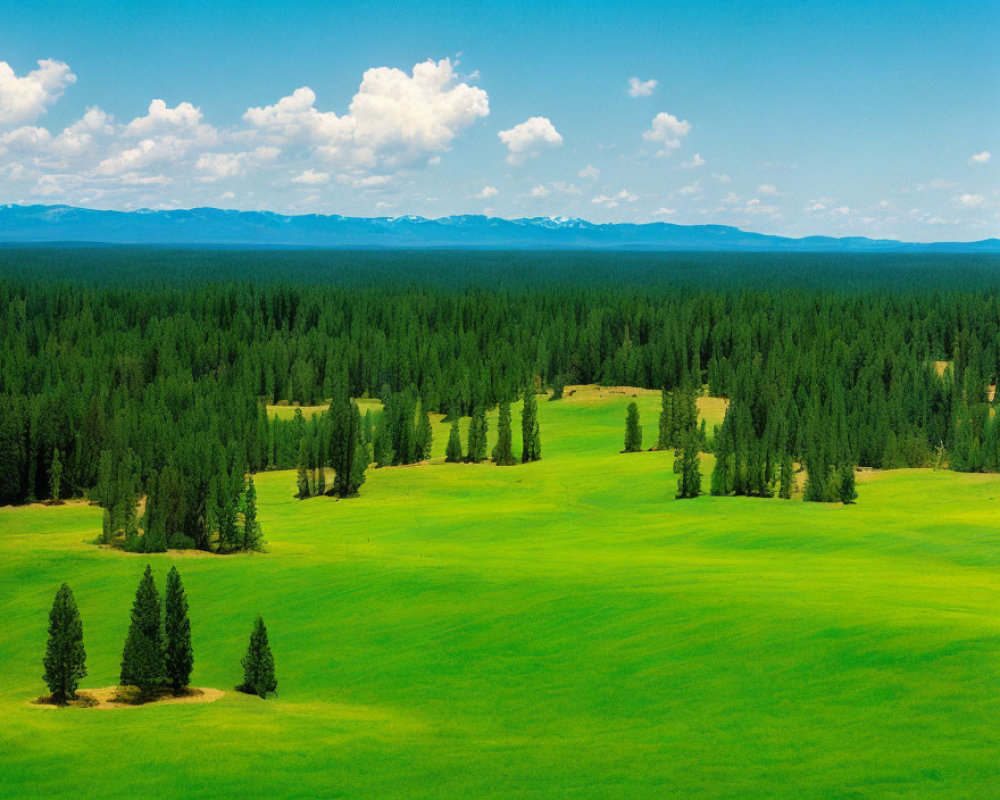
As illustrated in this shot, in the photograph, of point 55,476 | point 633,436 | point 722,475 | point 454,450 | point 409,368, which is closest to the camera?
point 722,475

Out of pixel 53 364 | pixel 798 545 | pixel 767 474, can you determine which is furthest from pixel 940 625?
pixel 53 364

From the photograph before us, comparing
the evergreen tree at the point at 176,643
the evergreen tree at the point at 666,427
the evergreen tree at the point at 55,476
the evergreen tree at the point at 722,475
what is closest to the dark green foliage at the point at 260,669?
the evergreen tree at the point at 176,643

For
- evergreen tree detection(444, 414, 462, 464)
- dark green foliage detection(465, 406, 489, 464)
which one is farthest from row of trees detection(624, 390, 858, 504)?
evergreen tree detection(444, 414, 462, 464)

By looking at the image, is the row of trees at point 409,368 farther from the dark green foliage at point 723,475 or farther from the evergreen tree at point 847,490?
the dark green foliage at point 723,475

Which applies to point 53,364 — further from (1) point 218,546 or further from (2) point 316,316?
(1) point 218,546

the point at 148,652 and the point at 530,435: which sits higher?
the point at 530,435

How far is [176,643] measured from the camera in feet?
102

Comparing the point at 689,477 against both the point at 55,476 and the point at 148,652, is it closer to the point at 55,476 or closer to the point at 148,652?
the point at 148,652

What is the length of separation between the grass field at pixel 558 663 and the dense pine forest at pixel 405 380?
9.05 metres

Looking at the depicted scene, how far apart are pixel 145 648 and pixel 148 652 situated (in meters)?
0.16

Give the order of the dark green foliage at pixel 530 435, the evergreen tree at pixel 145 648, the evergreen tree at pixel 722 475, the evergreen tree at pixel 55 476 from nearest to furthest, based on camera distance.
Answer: the evergreen tree at pixel 145 648
the evergreen tree at pixel 722 475
the evergreen tree at pixel 55 476
the dark green foliage at pixel 530 435

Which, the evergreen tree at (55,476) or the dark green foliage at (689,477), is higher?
the dark green foliage at (689,477)

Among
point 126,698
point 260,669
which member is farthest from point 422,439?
point 126,698

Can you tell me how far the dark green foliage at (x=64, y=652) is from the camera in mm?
29492
